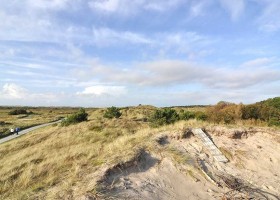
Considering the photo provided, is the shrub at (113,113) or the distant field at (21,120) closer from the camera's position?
the shrub at (113,113)

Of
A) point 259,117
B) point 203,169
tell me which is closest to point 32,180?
point 203,169

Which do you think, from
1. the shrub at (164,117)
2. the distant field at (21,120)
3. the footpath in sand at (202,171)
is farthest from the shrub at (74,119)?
the footpath in sand at (202,171)

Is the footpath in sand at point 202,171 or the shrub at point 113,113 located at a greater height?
the shrub at point 113,113

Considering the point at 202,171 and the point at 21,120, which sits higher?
the point at 21,120

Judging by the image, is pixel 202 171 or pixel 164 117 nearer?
pixel 202 171

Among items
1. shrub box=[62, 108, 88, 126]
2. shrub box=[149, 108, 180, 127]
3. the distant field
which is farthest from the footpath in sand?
the distant field

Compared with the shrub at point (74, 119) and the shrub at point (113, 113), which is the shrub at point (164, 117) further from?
the shrub at point (113, 113)

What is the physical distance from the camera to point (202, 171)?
427 inches

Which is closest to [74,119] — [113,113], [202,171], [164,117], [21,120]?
[113,113]

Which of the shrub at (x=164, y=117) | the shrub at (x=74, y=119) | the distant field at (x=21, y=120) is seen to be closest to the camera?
the shrub at (x=164, y=117)

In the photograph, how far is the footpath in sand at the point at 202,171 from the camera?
912 centimetres

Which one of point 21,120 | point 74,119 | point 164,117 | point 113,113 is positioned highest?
point 113,113

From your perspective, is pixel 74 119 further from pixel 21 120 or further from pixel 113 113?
pixel 21 120

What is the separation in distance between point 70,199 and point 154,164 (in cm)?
375
